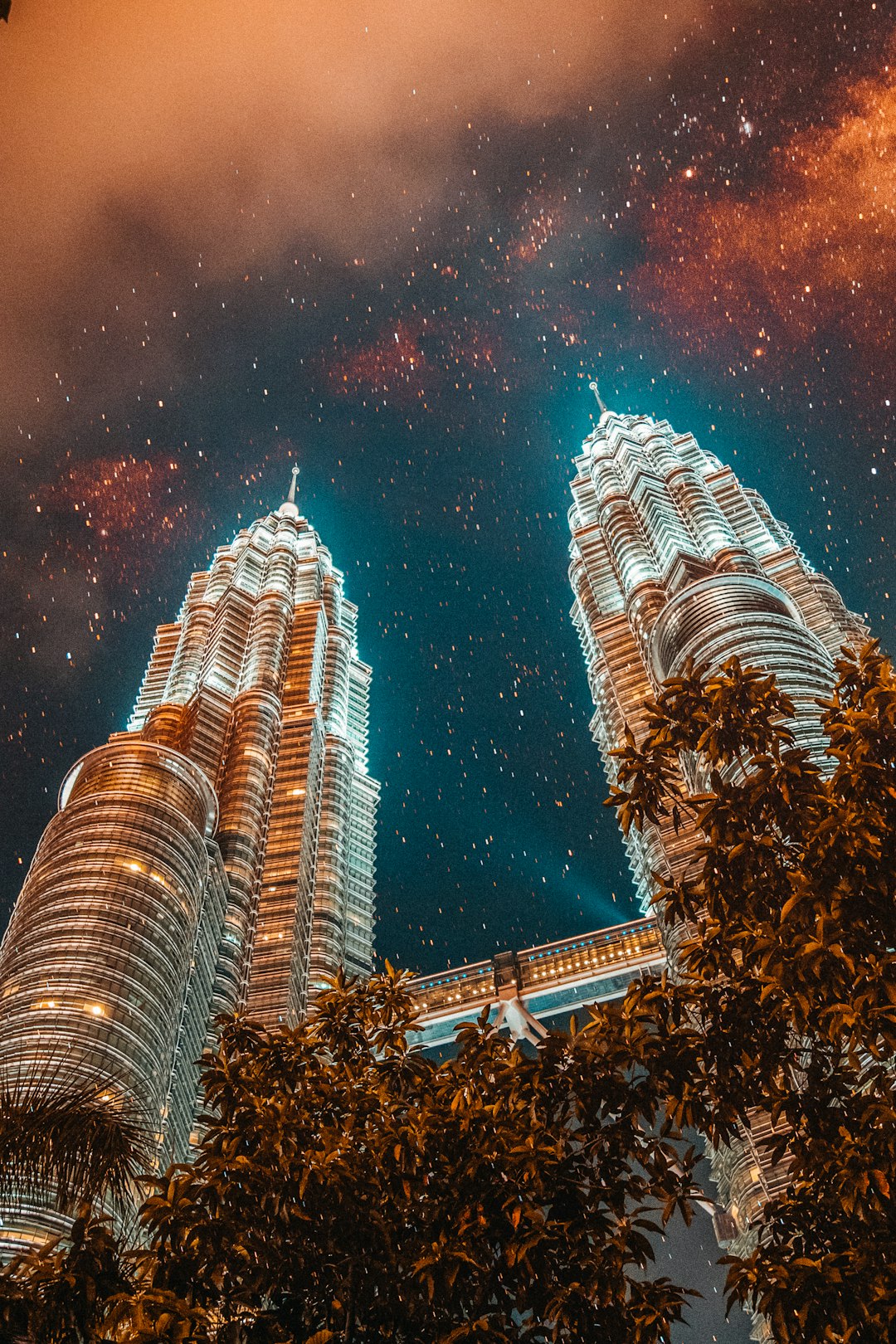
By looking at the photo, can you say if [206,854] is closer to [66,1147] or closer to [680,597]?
[680,597]

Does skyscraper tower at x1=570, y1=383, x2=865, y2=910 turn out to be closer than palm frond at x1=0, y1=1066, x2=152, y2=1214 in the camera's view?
No

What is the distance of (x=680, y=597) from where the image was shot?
79875 mm

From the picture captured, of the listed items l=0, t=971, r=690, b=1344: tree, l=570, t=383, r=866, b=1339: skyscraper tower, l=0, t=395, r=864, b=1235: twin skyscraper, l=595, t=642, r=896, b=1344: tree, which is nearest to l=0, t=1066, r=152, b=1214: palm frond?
l=0, t=971, r=690, b=1344: tree

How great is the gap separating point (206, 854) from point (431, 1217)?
61.6 metres

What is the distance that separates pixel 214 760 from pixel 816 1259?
252 ft

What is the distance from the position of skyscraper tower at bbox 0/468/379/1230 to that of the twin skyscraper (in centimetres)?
16

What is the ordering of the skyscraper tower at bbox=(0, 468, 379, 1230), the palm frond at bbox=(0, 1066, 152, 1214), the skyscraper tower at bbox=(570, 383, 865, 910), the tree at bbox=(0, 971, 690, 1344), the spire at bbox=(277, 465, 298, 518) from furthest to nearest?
the spire at bbox=(277, 465, 298, 518)
the skyscraper tower at bbox=(570, 383, 865, 910)
the skyscraper tower at bbox=(0, 468, 379, 1230)
the tree at bbox=(0, 971, 690, 1344)
the palm frond at bbox=(0, 1066, 152, 1214)

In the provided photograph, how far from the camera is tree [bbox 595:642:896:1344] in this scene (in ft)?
40.7

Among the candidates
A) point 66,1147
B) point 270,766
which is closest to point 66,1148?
point 66,1147

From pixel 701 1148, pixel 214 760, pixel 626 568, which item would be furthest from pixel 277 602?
pixel 701 1148

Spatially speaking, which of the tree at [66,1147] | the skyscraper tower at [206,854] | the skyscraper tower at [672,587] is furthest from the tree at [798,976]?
the skyscraper tower at [672,587]

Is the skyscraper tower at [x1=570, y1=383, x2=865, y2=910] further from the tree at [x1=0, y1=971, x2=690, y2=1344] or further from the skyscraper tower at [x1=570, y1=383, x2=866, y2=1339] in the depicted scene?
the tree at [x1=0, y1=971, x2=690, y2=1344]

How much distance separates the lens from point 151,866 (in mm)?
67500

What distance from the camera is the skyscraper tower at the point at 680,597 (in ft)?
230
